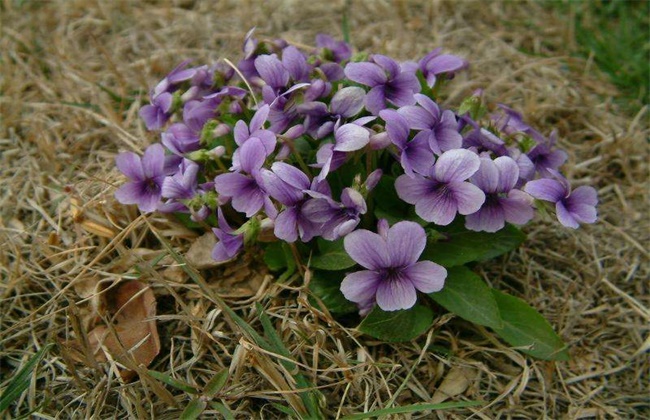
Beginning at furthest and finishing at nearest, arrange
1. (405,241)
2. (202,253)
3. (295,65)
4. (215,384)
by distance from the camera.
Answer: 1. (202,253)
2. (295,65)
3. (215,384)
4. (405,241)

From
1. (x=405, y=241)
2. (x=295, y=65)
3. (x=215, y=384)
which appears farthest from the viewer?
(x=295, y=65)

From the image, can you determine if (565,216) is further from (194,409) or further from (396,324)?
(194,409)

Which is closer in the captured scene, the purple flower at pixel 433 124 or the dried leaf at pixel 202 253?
the purple flower at pixel 433 124

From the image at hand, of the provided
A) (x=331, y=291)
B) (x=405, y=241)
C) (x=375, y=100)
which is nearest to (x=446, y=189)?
(x=405, y=241)

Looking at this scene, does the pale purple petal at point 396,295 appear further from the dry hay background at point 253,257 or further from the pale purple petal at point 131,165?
the pale purple petal at point 131,165

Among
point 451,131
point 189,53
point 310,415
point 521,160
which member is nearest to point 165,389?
point 310,415

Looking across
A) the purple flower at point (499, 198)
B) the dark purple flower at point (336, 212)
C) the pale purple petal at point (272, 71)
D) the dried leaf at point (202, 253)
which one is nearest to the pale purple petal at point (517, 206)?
the purple flower at point (499, 198)
